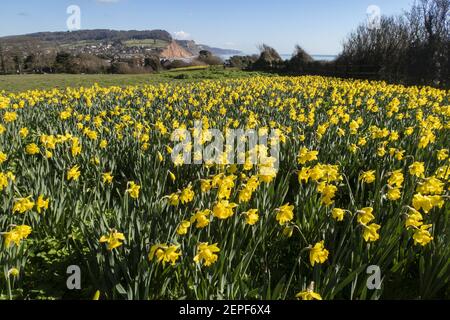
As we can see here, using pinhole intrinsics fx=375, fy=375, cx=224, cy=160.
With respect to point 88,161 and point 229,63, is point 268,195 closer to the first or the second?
point 88,161

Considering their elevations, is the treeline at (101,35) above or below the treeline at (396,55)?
above

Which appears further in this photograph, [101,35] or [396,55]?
[101,35]

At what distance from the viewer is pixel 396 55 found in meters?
23.2

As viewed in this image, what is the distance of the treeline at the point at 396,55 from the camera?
20.1 meters

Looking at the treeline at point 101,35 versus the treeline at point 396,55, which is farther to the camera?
the treeline at point 101,35

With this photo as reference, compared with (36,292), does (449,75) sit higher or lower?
higher

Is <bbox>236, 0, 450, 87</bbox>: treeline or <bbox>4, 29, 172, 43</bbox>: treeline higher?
<bbox>4, 29, 172, 43</bbox>: treeline

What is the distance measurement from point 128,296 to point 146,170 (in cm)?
214

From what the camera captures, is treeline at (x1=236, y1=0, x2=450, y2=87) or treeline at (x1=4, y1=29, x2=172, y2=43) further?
treeline at (x1=4, y1=29, x2=172, y2=43)

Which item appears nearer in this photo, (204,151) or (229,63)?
(204,151)

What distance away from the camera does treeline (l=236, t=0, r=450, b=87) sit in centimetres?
2013

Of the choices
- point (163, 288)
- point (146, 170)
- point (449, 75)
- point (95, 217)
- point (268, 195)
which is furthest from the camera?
point (449, 75)
